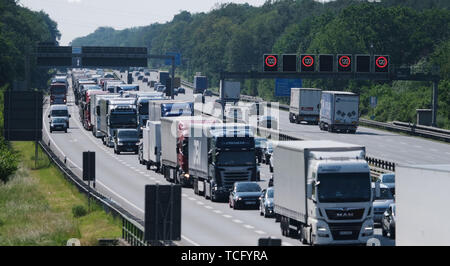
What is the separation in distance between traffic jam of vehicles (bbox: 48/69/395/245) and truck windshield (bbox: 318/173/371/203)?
0.10ft

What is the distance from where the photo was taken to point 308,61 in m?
89.1

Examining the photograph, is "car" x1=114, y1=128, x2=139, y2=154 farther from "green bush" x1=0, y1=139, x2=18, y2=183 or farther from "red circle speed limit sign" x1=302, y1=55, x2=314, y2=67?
"green bush" x1=0, y1=139, x2=18, y2=183

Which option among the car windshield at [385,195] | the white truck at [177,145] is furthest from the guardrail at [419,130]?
the car windshield at [385,195]

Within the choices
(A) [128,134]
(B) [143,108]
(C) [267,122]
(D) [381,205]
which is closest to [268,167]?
(A) [128,134]

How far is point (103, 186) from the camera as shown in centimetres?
6062

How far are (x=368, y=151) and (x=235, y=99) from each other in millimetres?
41841

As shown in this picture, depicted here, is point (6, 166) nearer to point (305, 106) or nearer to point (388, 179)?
point (388, 179)

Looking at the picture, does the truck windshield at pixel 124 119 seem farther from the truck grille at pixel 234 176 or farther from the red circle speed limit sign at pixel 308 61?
the truck grille at pixel 234 176

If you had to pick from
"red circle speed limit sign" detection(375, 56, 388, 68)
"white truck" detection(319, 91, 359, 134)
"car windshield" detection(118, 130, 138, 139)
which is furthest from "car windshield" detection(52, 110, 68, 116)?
"red circle speed limit sign" detection(375, 56, 388, 68)

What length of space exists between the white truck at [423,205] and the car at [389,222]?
384 inches

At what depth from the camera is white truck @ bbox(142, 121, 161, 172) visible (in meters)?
65.3

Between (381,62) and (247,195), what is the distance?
43893mm

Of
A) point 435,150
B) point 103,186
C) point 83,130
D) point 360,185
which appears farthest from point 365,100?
point 360,185

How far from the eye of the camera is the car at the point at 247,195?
47.8m
